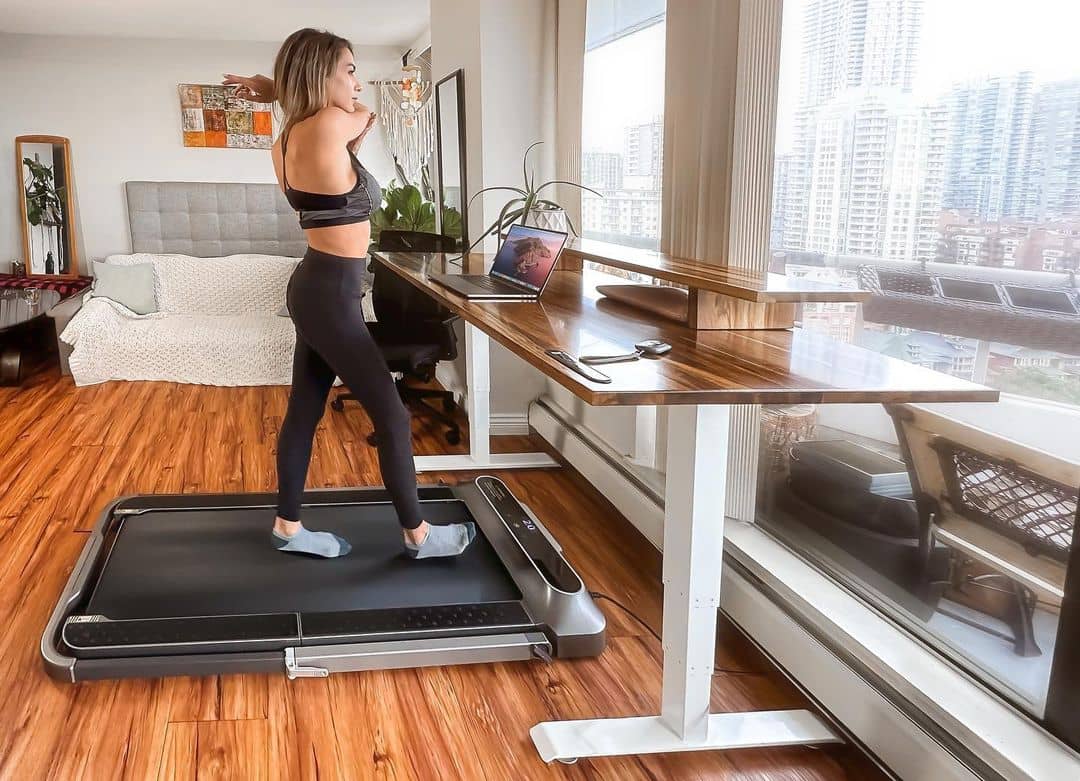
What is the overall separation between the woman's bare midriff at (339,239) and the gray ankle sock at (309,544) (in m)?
0.82

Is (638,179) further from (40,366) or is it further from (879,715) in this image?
(40,366)

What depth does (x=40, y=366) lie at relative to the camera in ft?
18.4

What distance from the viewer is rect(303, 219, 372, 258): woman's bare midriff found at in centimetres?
226

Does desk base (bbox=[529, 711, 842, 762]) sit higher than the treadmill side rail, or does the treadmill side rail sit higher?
the treadmill side rail

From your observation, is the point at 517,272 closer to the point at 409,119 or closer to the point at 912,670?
the point at 912,670

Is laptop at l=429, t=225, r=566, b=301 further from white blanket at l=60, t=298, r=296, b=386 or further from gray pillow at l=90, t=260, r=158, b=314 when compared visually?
gray pillow at l=90, t=260, r=158, b=314

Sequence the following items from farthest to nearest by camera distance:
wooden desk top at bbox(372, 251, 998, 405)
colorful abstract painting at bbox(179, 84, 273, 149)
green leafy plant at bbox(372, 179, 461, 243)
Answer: colorful abstract painting at bbox(179, 84, 273, 149)
green leafy plant at bbox(372, 179, 461, 243)
wooden desk top at bbox(372, 251, 998, 405)

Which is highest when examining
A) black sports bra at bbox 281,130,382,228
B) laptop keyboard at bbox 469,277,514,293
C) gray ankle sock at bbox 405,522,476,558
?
black sports bra at bbox 281,130,382,228

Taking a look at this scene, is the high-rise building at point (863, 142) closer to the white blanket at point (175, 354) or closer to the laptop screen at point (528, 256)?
the laptop screen at point (528, 256)

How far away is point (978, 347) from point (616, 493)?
1.63 m

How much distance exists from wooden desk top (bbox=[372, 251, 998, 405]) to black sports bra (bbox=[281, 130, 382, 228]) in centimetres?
34

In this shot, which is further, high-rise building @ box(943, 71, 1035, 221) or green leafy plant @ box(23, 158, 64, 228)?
green leafy plant @ box(23, 158, 64, 228)

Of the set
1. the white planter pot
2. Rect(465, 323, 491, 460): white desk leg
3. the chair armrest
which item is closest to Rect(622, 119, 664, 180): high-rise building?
the white planter pot

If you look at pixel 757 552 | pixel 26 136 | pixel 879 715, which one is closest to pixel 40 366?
pixel 26 136
